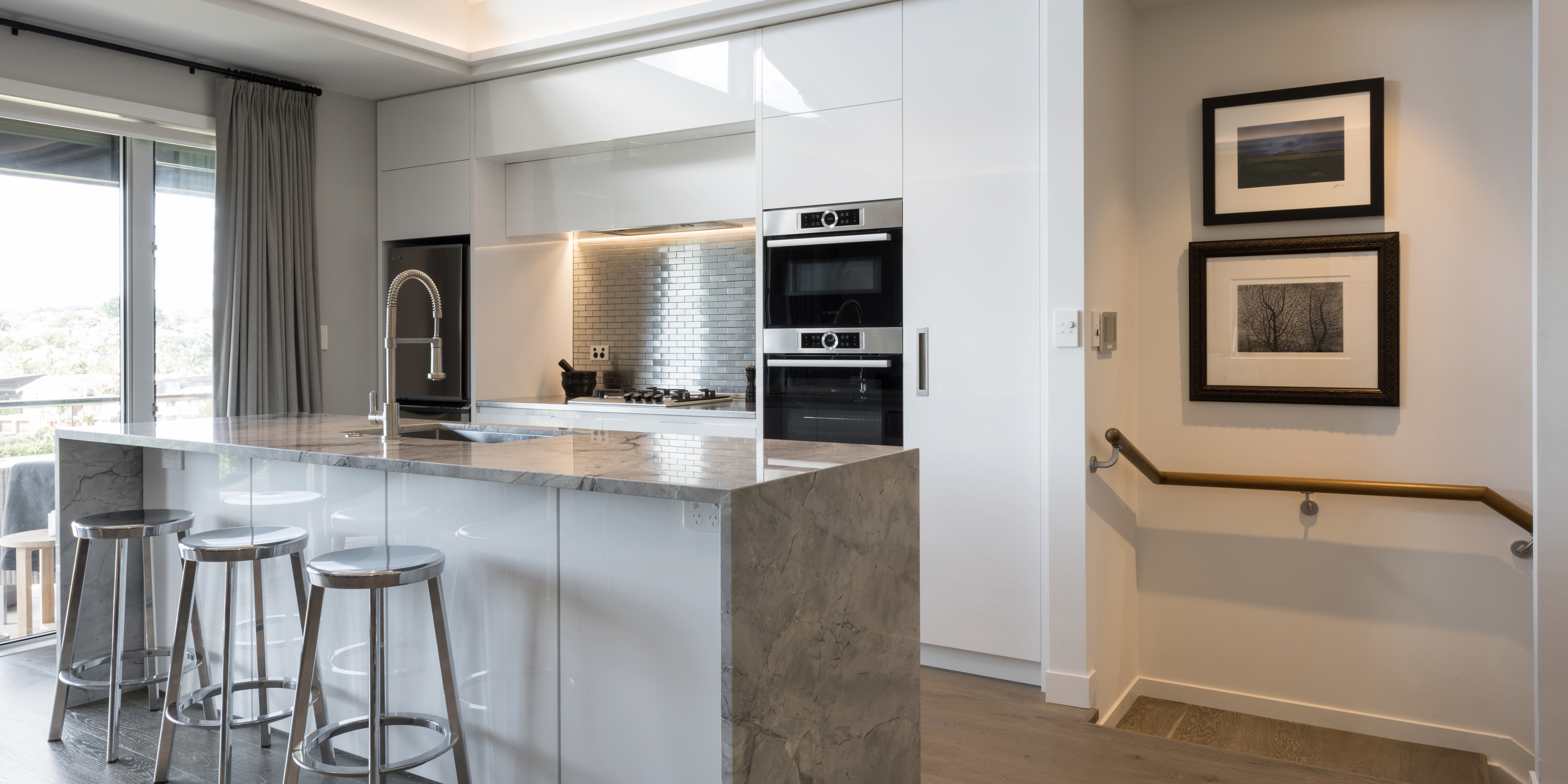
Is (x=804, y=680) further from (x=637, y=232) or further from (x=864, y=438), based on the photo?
(x=637, y=232)

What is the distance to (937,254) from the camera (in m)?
3.47


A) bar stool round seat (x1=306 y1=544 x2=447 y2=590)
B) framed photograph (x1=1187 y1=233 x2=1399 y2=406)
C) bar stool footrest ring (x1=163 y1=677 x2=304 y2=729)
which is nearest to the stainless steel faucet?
bar stool round seat (x1=306 y1=544 x2=447 y2=590)

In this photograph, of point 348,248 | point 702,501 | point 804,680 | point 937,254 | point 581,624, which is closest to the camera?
point 702,501

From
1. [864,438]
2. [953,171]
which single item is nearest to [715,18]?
[953,171]

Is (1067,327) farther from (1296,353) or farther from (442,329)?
(442,329)

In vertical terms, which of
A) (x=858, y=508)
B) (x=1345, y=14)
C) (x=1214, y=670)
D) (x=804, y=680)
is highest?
(x=1345, y=14)

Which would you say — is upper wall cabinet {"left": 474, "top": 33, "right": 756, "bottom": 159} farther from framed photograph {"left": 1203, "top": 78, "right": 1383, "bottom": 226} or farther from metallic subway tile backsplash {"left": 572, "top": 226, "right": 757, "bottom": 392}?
framed photograph {"left": 1203, "top": 78, "right": 1383, "bottom": 226}

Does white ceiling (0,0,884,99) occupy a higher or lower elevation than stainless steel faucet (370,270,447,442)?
higher

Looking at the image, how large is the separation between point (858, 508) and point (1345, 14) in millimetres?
2634

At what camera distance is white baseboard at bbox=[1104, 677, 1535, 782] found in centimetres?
307

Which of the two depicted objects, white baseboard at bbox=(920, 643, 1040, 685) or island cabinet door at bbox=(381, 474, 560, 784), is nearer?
island cabinet door at bbox=(381, 474, 560, 784)

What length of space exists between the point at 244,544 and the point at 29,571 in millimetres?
2225

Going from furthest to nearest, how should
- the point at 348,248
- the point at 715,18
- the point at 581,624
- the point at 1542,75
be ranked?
the point at 348,248 < the point at 715,18 < the point at 1542,75 < the point at 581,624

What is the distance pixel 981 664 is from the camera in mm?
3422
